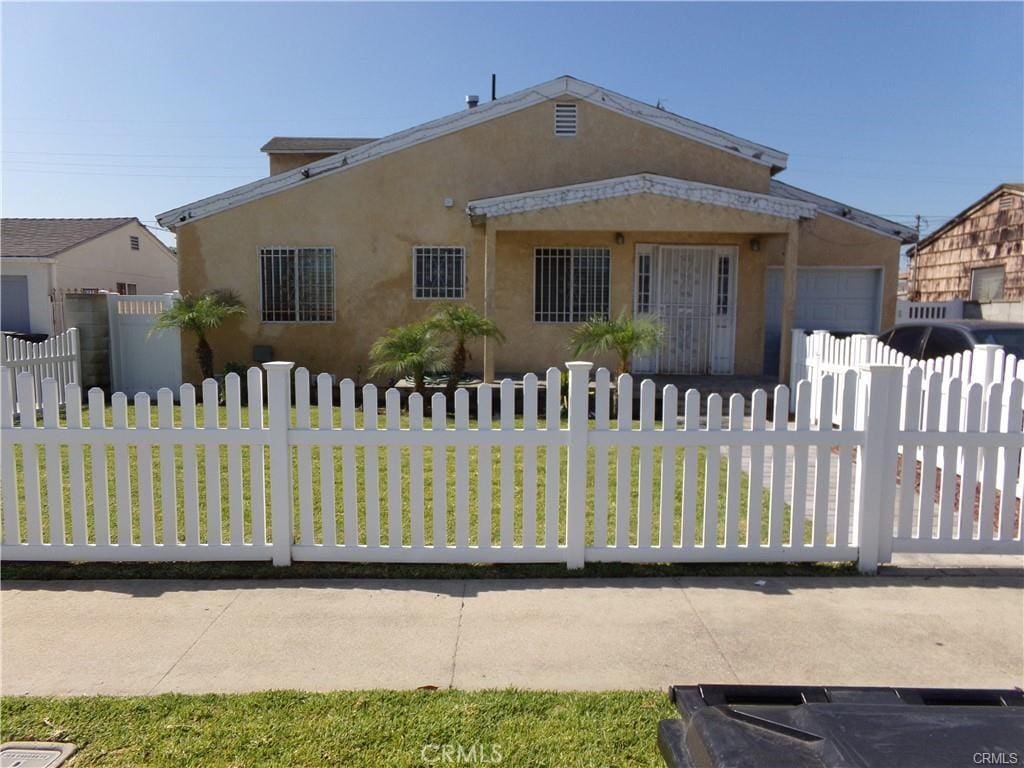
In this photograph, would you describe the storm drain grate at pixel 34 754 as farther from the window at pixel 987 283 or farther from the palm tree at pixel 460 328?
the window at pixel 987 283

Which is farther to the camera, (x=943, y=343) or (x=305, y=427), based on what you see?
(x=943, y=343)

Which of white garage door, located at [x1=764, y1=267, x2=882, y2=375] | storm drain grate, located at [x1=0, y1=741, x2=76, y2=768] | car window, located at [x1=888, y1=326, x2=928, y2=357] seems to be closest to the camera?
storm drain grate, located at [x1=0, y1=741, x2=76, y2=768]

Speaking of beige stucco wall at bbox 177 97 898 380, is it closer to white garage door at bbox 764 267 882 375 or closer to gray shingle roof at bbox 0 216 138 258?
white garage door at bbox 764 267 882 375

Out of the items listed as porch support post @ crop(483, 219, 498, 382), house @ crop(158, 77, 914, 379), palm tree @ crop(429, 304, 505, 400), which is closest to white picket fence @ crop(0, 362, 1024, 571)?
palm tree @ crop(429, 304, 505, 400)

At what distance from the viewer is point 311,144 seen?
21422mm

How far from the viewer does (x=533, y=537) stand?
184 inches

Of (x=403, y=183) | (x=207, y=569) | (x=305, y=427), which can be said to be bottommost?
(x=207, y=569)

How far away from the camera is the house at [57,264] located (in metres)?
22.0

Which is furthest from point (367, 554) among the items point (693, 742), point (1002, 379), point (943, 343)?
point (943, 343)

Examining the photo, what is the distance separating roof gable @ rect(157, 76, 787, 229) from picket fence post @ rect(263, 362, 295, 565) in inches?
378

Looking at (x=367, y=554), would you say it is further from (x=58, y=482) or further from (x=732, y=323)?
(x=732, y=323)

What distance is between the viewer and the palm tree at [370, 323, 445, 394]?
10.9m

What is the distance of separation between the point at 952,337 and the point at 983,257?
12.7m

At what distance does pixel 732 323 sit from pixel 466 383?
5277 millimetres
